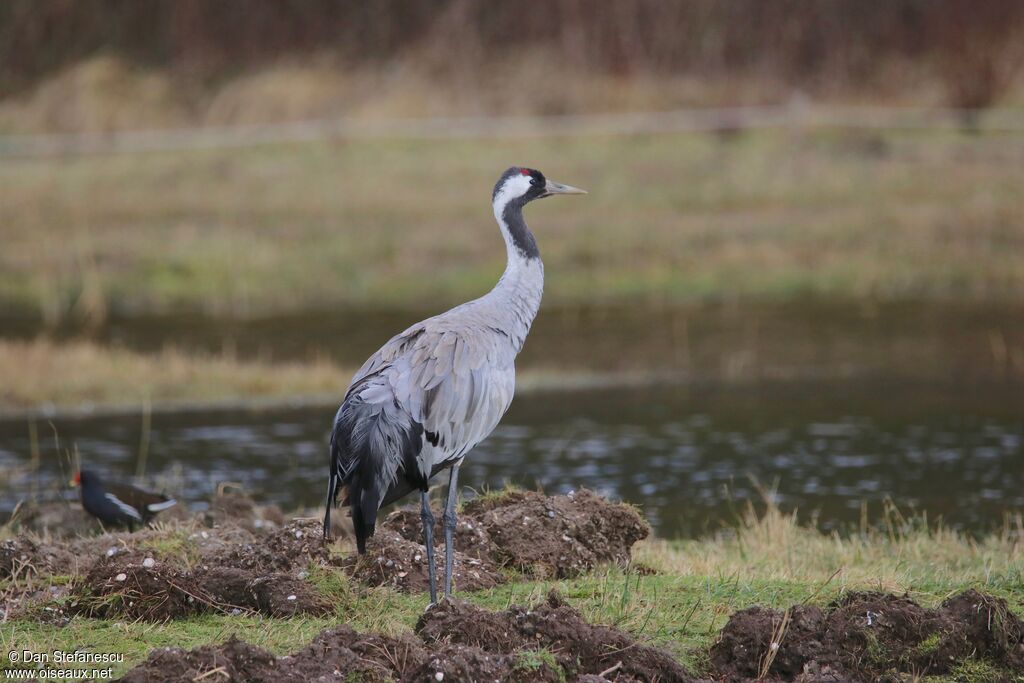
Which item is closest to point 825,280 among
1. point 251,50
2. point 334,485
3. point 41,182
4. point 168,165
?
point 168,165

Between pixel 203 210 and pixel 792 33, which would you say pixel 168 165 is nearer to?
pixel 203 210

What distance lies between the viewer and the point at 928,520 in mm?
11305

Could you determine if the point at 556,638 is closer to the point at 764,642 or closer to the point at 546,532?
the point at 764,642

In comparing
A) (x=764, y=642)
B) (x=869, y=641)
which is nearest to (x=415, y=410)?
(x=764, y=642)

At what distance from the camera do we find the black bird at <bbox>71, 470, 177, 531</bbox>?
9.99m

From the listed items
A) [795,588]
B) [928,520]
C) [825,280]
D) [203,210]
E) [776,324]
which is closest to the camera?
[795,588]

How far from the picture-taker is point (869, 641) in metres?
6.14

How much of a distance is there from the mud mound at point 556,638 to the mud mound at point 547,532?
1.53 m

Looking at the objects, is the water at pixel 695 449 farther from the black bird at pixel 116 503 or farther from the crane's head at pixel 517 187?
the crane's head at pixel 517 187

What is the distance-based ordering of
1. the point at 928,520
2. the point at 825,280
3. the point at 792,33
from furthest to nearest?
the point at 792,33
the point at 825,280
the point at 928,520

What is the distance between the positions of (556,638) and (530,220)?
66.4ft

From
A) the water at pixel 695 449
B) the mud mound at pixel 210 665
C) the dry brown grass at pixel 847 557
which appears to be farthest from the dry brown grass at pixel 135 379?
the mud mound at pixel 210 665

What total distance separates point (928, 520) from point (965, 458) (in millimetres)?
2391

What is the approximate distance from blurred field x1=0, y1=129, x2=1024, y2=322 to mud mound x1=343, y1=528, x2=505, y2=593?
15149mm
